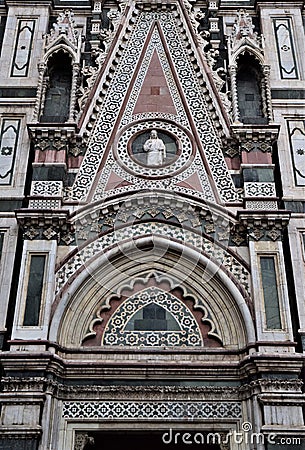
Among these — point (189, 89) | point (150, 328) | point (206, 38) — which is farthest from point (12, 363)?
point (206, 38)

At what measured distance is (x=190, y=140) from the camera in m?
13.5

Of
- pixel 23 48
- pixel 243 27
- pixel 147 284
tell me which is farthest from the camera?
pixel 23 48

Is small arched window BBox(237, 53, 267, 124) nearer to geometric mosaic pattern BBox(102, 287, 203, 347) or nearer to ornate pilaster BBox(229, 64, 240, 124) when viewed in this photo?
ornate pilaster BBox(229, 64, 240, 124)

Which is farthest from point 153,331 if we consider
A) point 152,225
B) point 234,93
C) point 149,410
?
point 234,93

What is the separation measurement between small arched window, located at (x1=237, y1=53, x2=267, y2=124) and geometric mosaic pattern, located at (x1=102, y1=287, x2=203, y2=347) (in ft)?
13.0

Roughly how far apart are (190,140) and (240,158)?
1085mm

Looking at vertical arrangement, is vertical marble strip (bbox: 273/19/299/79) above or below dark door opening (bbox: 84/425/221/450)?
above

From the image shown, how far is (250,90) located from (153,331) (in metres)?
5.62

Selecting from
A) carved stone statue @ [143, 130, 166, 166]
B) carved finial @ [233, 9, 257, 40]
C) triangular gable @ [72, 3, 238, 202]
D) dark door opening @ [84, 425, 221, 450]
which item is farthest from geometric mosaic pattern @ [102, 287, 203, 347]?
carved finial @ [233, 9, 257, 40]

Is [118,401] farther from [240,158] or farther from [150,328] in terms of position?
[240,158]

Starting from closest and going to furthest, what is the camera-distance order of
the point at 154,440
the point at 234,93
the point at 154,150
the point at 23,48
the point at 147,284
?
the point at 154,440 → the point at 147,284 → the point at 154,150 → the point at 234,93 → the point at 23,48

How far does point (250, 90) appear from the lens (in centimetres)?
1437

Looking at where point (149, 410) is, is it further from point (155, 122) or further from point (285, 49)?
point (285, 49)

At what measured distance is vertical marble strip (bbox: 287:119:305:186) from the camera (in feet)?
43.7
